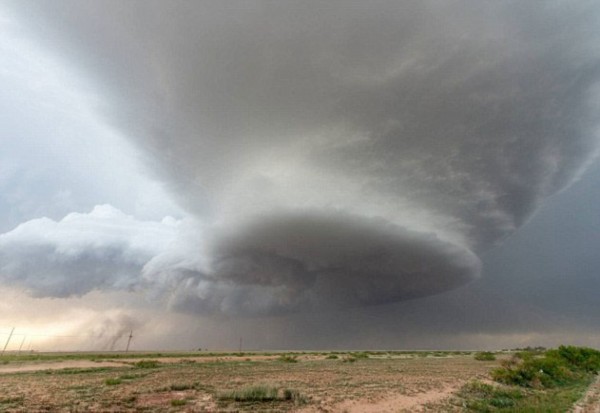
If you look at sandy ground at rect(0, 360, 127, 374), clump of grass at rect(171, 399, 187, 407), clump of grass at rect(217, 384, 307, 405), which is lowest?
clump of grass at rect(171, 399, 187, 407)

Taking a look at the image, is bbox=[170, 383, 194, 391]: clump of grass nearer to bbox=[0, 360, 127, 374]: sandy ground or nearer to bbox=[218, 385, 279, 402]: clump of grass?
bbox=[218, 385, 279, 402]: clump of grass

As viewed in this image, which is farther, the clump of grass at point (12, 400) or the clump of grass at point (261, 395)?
the clump of grass at point (261, 395)

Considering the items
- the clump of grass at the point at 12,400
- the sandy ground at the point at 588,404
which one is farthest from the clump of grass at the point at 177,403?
the sandy ground at the point at 588,404

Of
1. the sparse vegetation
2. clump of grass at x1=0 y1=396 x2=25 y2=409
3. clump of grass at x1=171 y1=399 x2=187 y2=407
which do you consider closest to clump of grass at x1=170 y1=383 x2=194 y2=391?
clump of grass at x1=171 y1=399 x2=187 y2=407

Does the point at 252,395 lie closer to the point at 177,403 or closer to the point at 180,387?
the point at 177,403

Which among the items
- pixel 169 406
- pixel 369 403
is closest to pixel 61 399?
pixel 169 406

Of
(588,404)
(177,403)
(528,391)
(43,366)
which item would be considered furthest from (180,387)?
(43,366)

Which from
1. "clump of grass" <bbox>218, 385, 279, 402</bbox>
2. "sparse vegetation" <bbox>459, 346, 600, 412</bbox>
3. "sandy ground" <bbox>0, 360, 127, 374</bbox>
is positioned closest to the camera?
"sparse vegetation" <bbox>459, 346, 600, 412</bbox>

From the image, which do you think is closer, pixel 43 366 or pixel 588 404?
pixel 588 404

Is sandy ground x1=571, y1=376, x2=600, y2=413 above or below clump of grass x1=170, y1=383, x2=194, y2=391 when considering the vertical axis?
below

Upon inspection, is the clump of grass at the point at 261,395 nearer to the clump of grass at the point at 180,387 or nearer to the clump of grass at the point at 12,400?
the clump of grass at the point at 180,387

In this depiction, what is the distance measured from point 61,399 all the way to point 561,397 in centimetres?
4119

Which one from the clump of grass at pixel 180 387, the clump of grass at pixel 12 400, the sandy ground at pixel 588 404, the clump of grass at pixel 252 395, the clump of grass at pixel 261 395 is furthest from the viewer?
the clump of grass at pixel 180 387

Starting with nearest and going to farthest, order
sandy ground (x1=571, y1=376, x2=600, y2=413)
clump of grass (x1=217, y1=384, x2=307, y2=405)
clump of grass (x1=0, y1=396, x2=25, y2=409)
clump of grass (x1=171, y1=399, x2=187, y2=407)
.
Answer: sandy ground (x1=571, y1=376, x2=600, y2=413), clump of grass (x1=171, y1=399, x2=187, y2=407), clump of grass (x1=0, y1=396, x2=25, y2=409), clump of grass (x1=217, y1=384, x2=307, y2=405)
